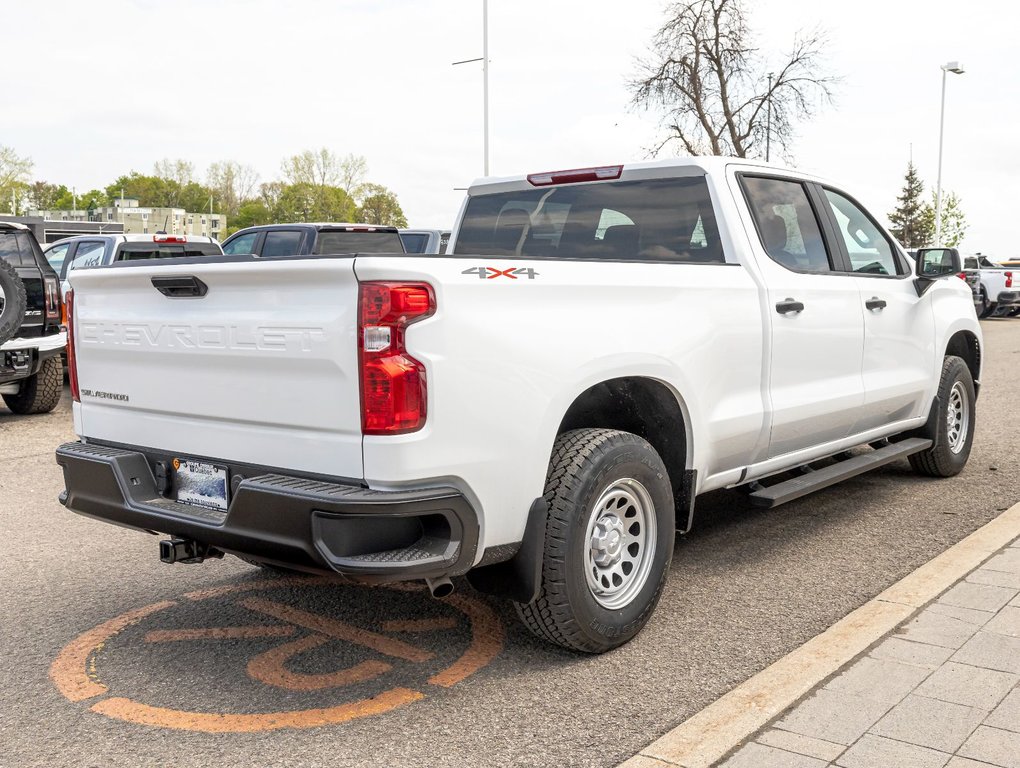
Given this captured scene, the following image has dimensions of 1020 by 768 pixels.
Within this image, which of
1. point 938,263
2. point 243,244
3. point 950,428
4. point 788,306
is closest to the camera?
point 788,306

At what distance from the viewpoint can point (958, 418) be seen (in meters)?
7.21

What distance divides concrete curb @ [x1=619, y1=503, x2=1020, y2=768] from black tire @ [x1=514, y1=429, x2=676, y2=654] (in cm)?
55

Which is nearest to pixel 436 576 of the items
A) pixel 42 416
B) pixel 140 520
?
pixel 140 520

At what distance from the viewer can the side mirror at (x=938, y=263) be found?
6328 millimetres

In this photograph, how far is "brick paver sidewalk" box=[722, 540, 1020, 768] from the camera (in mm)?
3146

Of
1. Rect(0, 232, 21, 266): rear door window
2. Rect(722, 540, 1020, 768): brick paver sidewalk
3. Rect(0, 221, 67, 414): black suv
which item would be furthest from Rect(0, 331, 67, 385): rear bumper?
Rect(722, 540, 1020, 768): brick paver sidewalk

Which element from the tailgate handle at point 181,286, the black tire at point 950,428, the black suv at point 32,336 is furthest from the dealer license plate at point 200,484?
the black suv at point 32,336

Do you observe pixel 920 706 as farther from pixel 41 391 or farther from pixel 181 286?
pixel 41 391

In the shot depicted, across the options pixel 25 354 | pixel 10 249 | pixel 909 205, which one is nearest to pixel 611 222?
pixel 25 354

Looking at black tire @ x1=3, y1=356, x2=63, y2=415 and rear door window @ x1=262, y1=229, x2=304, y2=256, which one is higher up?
rear door window @ x1=262, y1=229, x2=304, y2=256

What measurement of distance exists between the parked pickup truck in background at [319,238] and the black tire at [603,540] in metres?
9.33

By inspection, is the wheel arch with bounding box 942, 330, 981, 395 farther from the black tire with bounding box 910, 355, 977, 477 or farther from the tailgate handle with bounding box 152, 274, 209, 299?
the tailgate handle with bounding box 152, 274, 209, 299

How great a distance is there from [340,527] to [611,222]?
2444 millimetres

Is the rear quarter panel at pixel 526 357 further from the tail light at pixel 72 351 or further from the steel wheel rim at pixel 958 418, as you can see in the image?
the steel wheel rim at pixel 958 418
